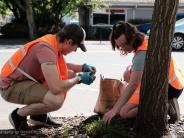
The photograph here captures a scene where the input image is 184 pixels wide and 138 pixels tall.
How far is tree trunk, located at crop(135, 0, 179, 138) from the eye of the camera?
4.32 metres

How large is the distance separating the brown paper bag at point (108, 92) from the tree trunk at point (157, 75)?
2.53 ft

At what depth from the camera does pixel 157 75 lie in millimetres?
4430

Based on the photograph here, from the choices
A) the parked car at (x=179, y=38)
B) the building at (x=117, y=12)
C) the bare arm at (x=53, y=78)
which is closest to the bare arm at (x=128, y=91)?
the bare arm at (x=53, y=78)

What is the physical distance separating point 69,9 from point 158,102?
27.9 m

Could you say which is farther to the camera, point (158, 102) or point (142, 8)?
point (142, 8)

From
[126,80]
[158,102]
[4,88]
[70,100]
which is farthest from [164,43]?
[70,100]

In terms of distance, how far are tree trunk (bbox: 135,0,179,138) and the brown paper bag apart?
0.77 metres

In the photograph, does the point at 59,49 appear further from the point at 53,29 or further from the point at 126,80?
the point at 53,29

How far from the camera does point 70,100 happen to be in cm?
753

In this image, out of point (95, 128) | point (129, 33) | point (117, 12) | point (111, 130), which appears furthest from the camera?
point (117, 12)

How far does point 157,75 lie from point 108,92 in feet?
3.53

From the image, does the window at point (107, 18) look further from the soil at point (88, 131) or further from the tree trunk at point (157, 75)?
the tree trunk at point (157, 75)

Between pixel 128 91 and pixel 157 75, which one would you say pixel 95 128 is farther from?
pixel 157 75

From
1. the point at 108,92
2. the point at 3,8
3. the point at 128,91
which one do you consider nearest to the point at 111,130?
the point at 128,91
